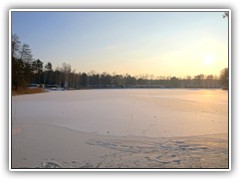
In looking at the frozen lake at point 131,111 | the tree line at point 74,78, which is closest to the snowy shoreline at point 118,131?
the frozen lake at point 131,111

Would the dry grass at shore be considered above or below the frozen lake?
above

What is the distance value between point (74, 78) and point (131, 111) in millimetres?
750

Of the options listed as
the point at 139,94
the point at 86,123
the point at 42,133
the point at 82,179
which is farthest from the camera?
the point at 139,94

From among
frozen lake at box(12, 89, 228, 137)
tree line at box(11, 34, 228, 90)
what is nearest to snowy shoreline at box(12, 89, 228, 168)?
frozen lake at box(12, 89, 228, 137)

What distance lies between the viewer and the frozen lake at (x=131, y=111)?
268 centimetres

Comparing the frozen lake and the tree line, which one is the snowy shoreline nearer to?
the frozen lake

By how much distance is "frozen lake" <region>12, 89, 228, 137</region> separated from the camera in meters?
2.68

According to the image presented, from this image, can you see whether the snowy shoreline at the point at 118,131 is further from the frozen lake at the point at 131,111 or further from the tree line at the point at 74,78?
the tree line at the point at 74,78

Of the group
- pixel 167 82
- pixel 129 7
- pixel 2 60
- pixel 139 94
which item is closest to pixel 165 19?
pixel 129 7

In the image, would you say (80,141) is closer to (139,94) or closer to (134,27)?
(139,94)

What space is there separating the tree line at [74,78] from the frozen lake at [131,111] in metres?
0.09

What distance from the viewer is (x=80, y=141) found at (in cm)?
267

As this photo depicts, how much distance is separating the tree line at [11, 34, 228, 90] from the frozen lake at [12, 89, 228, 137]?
0.29ft

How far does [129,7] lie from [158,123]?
4.08 ft
